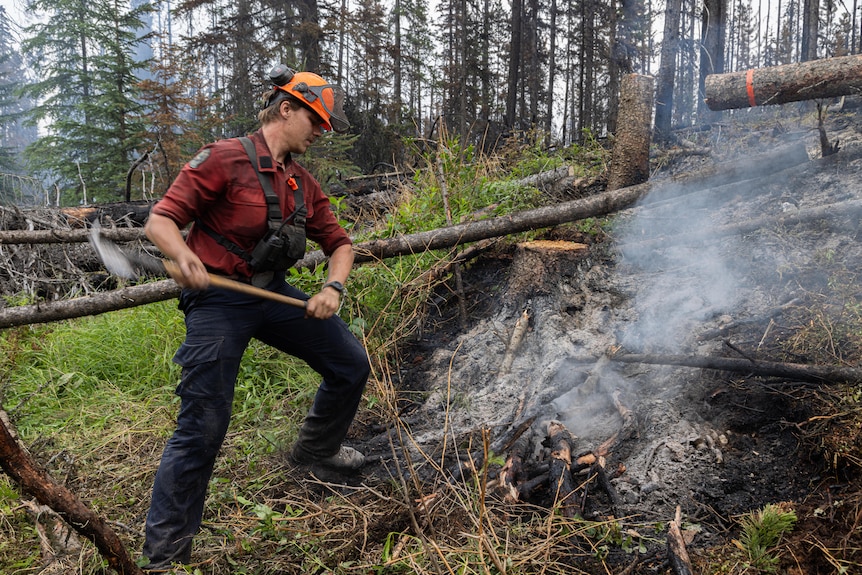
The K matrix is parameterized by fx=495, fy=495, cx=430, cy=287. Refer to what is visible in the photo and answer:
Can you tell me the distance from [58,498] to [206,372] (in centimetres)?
80

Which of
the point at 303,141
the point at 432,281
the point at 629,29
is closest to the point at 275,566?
the point at 303,141

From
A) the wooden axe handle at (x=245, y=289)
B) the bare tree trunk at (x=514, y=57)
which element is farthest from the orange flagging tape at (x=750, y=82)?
the bare tree trunk at (x=514, y=57)

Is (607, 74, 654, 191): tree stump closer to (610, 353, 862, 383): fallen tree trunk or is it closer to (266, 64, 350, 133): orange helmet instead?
(610, 353, 862, 383): fallen tree trunk

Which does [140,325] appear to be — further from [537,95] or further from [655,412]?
[537,95]

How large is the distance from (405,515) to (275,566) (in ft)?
2.20

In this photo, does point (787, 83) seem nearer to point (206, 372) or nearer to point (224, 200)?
point (224, 200)

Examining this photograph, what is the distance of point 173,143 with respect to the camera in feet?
40.4

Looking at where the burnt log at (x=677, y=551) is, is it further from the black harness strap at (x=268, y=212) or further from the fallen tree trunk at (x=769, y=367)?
the black harness strap at (x=268, y=212)

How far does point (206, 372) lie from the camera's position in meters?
2.41

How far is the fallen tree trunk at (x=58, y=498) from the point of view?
154cm

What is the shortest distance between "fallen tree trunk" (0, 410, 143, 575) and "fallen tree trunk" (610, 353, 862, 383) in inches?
119

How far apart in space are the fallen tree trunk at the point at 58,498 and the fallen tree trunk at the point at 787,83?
5665 millimetres

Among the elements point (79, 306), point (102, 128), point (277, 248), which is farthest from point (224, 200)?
point (102, 128)

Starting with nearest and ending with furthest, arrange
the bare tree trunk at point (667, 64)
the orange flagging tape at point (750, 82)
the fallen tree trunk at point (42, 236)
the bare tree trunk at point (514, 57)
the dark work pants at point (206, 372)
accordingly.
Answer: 1. the dark work pants at point (206, 372)
2. the orange flagging tape at point (750, 82)
3. the fallen tree trunk at point (42, 236)
4. the bare tree trunk at point (667, 64)
5. the bare tree trunk at point (514, 57)
